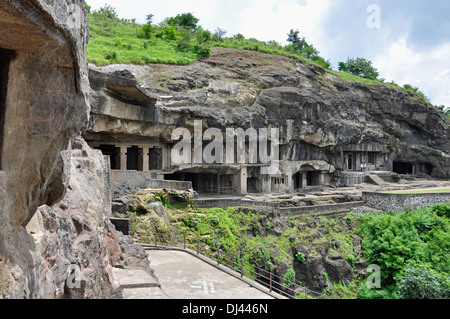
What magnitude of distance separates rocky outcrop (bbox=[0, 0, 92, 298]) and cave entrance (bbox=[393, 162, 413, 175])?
4716 cm

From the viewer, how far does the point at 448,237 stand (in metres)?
20.8

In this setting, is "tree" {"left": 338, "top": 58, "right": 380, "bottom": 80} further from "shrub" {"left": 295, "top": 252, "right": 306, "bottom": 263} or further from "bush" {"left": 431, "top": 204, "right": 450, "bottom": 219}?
"shrub" {"left": 295, "top": 252, "right": 306, "bottom": 263}

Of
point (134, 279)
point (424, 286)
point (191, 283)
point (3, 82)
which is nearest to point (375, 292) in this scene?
point (424, 286)

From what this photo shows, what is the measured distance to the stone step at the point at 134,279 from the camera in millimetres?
9125

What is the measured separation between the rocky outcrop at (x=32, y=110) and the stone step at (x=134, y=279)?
4.72 metres

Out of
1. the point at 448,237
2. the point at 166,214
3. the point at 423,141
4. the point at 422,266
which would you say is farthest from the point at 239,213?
the point at 423,141

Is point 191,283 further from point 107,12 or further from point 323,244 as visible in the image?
point 107,12

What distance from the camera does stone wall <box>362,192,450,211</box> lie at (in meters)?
26.5

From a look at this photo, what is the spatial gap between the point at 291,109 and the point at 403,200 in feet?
35.4

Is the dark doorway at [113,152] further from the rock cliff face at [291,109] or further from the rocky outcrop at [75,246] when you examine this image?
the rocky outcrop at [75,246]

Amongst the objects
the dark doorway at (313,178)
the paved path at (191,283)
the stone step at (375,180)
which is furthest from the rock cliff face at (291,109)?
the paved path at (191,283)

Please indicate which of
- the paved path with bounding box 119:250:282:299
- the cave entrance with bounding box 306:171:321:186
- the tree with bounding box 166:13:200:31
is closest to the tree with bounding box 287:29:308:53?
the tree with bounding box 166:13:200:31

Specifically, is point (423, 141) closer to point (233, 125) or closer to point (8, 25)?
point (233, 125)

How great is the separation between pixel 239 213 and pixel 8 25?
18.9 m
